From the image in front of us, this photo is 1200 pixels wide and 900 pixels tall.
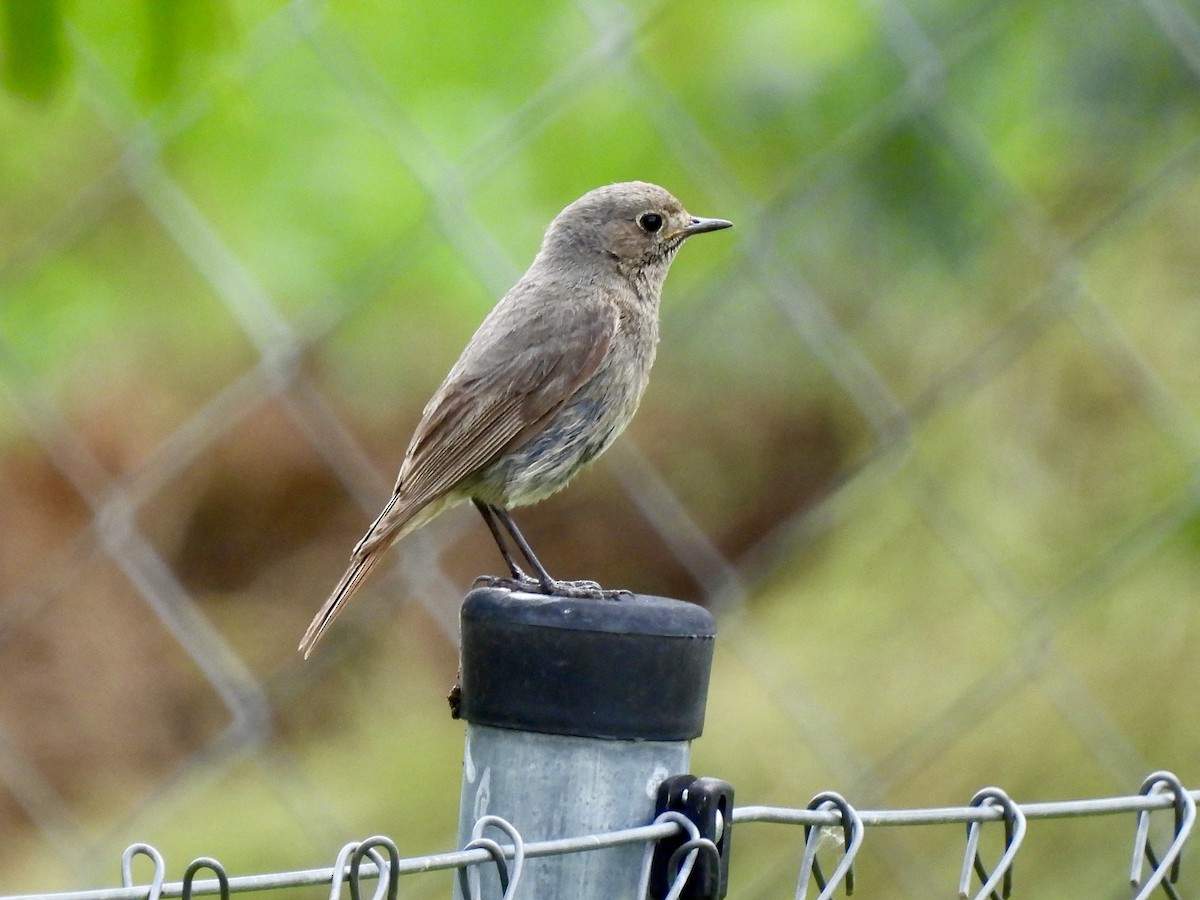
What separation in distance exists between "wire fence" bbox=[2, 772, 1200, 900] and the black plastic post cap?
10cm

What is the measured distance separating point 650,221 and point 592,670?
190cm

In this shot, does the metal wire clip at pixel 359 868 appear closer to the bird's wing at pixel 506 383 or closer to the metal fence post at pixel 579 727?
the metal fence post at pixel 579 727

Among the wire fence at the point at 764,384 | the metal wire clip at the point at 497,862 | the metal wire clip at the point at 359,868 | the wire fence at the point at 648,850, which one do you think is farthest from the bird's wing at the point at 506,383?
the metal wire clip at the point at 359,868

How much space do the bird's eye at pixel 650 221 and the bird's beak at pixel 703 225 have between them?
0.05 meters

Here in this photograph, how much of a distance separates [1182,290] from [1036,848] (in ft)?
4.08

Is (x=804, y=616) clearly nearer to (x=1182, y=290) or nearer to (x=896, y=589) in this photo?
(x=896, y=589)

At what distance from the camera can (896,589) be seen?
12.7 feet

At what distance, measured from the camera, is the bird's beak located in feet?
11.3

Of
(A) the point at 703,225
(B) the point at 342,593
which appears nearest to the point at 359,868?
(B) the point at 342,593

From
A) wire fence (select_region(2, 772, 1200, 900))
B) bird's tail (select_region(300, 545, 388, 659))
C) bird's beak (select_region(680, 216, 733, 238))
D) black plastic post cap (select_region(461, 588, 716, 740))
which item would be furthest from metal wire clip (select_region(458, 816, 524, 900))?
bird's beak (select_region(680, 216, 733, 238))

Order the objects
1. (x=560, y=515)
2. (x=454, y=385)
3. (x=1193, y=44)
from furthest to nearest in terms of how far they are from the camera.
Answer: (x=560, y=515), (x=1193, y=44), (x=454, y=385)

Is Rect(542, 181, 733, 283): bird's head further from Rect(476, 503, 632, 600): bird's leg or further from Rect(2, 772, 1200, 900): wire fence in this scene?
Rect(2, 772, 1200, 900): wire fence

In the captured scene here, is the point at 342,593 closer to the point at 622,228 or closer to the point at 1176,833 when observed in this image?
the point at 622,228

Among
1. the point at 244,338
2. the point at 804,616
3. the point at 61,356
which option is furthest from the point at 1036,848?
the point at 61,356
